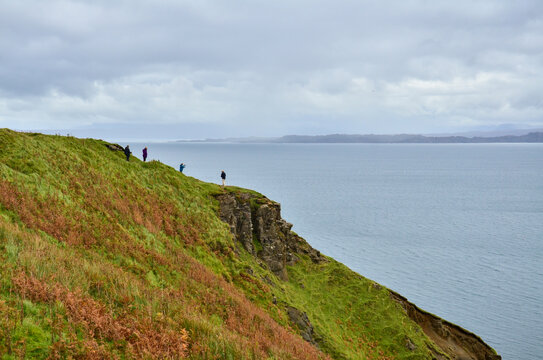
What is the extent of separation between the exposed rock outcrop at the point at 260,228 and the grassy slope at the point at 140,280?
1.61 metres

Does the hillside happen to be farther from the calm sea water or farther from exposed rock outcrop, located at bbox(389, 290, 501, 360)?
the calm sea water

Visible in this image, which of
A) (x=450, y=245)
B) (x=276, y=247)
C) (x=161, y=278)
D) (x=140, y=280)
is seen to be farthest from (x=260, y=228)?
(x=450, y=245)

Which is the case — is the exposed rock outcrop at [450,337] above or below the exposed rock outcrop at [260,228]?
below

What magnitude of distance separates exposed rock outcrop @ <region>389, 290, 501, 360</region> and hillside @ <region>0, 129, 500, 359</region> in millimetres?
142

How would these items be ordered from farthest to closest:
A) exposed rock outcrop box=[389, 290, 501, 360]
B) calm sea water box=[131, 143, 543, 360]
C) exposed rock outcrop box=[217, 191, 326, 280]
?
calm sea water box=[131, 143, 543, 360]
exposed rock outcrop box=[389, 290, 501, 360]
exposed rock outcrop box=[217, 191, 326, 280]

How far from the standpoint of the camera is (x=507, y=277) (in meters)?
65.7

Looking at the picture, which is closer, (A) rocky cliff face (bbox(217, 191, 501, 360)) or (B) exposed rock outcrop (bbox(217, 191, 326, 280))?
(B) exposed rock outcrop (bbox(217, 191, 326, 280))

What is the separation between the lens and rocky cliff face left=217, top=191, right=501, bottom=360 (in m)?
37.2

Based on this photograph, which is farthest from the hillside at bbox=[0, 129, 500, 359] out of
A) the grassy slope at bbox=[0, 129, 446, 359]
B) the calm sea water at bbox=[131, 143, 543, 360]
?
the calm sea water at bbox=[131, 143, 543, 360]

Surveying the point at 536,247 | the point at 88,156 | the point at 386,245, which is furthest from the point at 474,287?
the point at 88,156

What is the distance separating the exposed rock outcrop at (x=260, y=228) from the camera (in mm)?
36906

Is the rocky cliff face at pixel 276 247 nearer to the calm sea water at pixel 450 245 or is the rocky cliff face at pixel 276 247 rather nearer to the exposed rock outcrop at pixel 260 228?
the exposed rock outcrop at pixel 260 228

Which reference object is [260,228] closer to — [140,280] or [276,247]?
[276,247]

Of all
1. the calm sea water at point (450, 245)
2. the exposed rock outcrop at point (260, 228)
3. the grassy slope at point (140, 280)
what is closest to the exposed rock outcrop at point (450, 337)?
the grassy slope at point (140, 280)
